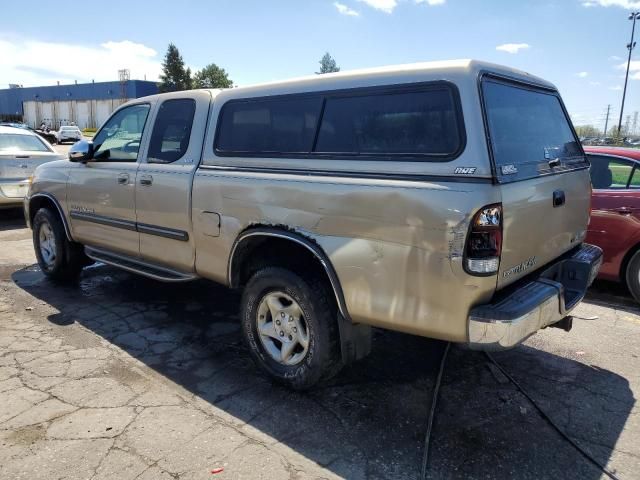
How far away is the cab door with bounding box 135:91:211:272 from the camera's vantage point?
402cm

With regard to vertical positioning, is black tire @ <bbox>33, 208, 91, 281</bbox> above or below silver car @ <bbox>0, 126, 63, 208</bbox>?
below

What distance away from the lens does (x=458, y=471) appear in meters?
2.65

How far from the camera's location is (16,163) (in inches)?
348

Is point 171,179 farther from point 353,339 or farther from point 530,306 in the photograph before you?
point 530,306

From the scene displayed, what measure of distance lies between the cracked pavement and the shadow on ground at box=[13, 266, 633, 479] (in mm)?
11

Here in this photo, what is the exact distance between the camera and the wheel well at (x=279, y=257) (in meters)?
3.07

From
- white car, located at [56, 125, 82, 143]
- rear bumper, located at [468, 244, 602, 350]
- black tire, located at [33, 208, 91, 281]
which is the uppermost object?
white car, located at [56, 125, 82, 143]

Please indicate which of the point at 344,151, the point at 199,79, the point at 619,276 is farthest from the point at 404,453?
the point at 199,79

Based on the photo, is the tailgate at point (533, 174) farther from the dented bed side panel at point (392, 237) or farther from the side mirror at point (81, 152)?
the side mirror at point (81, 152)

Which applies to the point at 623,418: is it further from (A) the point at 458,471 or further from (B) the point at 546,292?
(A) the point at 458,471

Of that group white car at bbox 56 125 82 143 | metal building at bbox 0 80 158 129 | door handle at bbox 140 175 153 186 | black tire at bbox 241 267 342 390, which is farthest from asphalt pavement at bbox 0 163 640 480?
metal building at bbox 0 80 158 129

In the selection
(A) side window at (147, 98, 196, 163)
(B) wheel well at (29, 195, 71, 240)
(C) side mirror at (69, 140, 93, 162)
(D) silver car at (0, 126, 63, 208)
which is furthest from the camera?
(D) silver car at (0, 126, 63, 208)

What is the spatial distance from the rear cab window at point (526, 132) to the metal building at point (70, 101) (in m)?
62.1

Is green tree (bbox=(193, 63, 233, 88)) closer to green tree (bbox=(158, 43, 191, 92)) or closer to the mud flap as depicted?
green tree (bbox=(158, 43, 191, 92))
